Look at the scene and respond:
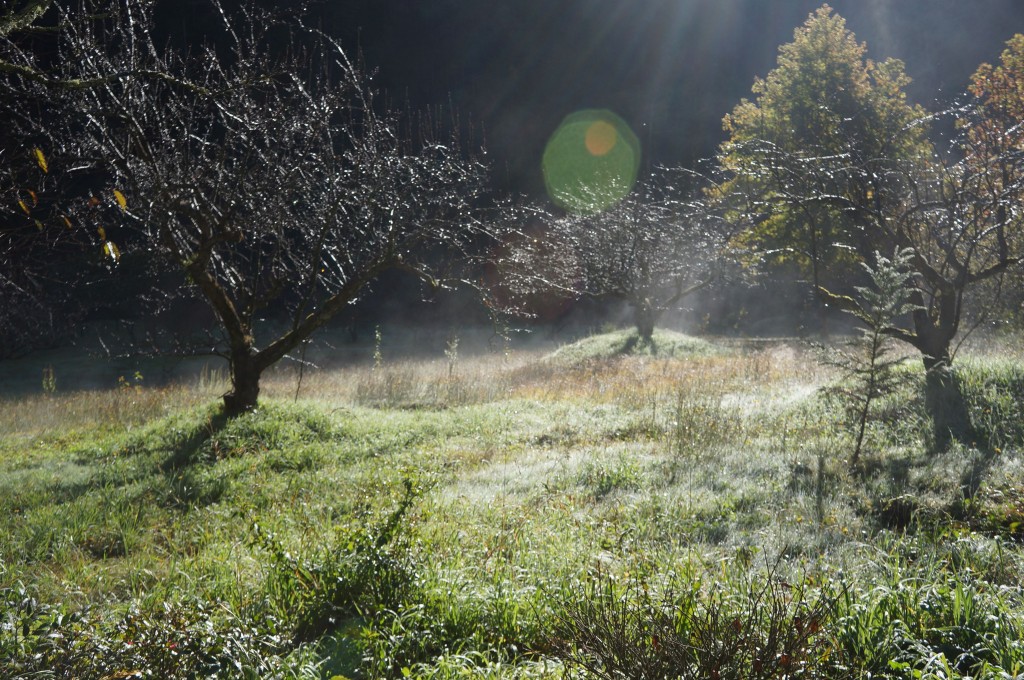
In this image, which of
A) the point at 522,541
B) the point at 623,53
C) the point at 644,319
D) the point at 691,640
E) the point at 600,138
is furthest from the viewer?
the point at 623,53

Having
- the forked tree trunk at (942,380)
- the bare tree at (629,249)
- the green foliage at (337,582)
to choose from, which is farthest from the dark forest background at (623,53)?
the green foliage at (337,582)

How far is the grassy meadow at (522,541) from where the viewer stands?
3172 millimetres

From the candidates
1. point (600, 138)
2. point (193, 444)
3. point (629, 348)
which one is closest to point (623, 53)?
point (600, 138)

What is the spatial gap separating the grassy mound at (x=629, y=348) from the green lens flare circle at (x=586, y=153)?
329 inches

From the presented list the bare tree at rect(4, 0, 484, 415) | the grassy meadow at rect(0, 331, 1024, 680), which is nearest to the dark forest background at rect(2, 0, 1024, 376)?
the bare tree at rect(4, 0, 484, 415)

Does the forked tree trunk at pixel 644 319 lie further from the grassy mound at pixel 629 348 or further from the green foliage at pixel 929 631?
the green foliage at pixel 929 631

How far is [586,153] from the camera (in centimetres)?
4247

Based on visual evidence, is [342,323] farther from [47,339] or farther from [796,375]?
[796,375]

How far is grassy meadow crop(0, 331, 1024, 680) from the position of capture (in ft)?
10.4

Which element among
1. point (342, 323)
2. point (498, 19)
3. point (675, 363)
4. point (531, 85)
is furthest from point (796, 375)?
point (498, 19)

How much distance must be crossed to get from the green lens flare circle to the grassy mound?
329 inches

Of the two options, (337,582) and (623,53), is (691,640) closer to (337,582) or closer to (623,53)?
(337,582)

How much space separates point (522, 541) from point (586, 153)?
1583 inches

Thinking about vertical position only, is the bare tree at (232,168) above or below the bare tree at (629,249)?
below
